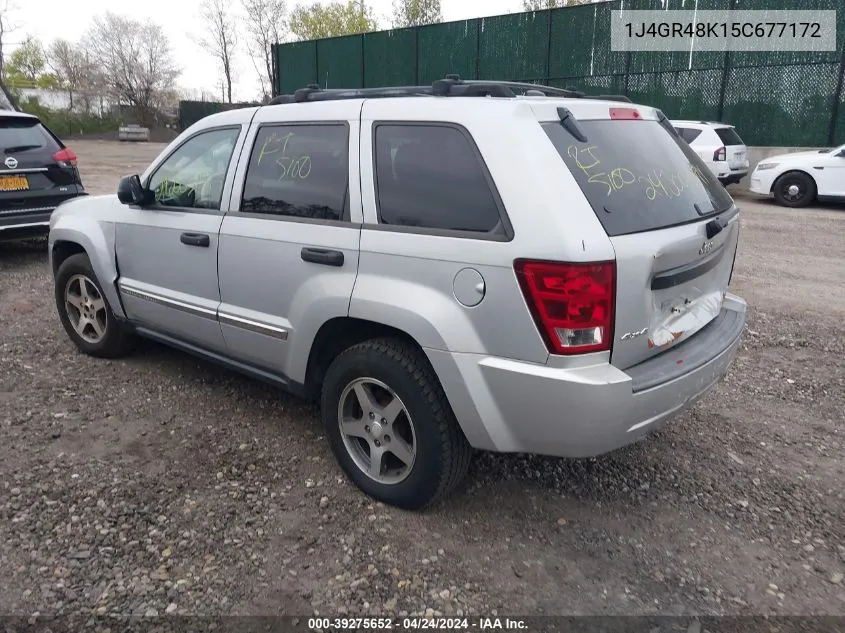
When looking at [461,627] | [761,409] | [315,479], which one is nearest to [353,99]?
[315,479]

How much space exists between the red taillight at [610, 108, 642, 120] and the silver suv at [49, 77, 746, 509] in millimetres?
12

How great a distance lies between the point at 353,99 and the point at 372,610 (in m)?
2.30

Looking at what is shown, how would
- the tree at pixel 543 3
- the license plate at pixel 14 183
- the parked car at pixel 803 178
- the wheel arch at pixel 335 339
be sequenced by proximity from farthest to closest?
the tree at pixel 543 3 < the parked car at pixel 803 178 < the license plate at pixel 14 183 < the wheel arch at pixel 335 339

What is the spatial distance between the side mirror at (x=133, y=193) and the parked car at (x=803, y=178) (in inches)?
493

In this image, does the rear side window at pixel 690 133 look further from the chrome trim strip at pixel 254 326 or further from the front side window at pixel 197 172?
the chrome trim strip at pixel 254 326

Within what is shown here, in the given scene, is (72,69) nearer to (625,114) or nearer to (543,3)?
(543,3)

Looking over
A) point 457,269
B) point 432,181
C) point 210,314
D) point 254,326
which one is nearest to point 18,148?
point 210,314

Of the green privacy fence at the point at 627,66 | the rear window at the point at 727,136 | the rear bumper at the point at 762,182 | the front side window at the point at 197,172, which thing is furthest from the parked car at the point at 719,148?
the front side window at the point at 197,172

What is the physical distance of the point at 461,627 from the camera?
246cm

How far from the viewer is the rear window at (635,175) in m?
2.66

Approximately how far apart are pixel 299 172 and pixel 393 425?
134cm

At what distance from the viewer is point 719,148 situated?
44.7 ft

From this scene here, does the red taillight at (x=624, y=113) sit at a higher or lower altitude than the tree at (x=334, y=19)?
lower

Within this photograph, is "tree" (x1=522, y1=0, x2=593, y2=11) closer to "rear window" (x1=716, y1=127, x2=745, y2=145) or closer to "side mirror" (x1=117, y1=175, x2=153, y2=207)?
"rear window" (x1=716, y1=127, x2=745, y2=145)
